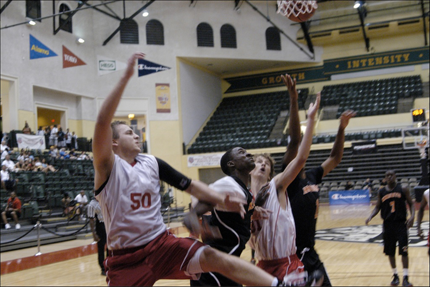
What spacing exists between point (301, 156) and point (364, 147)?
20.0 meters

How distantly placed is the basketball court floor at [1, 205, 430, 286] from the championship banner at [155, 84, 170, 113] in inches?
511

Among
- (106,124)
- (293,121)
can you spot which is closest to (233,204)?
(106,124)

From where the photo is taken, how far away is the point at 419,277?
24.0 feet

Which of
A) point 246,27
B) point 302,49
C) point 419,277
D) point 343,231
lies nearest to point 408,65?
point 302,49

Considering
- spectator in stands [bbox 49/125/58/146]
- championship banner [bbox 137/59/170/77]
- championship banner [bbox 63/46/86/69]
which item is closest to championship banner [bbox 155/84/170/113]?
championship banner [bbox 137/59/170/77]

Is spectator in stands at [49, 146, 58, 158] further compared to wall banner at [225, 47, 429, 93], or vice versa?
wall banner at [225, 47, 429, 93]

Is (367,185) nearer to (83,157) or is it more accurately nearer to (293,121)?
(83,157)

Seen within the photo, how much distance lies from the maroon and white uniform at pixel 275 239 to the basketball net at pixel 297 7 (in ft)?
12.2

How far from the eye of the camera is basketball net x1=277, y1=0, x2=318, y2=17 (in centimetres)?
662

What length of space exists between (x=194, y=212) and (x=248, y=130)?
2438 centimetres

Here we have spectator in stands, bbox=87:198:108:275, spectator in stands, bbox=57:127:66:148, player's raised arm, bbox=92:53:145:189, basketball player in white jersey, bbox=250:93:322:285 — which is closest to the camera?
player's raised arm, bbox=92:53:145:189

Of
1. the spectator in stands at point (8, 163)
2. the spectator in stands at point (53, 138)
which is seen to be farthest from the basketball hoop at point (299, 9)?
the spectator in stands at point (53, 138)

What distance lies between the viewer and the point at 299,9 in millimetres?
6672

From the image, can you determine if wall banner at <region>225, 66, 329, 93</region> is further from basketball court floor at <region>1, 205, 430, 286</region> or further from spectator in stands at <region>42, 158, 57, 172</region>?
basketball court floor at <region>1, 205, 430, 286</region>
